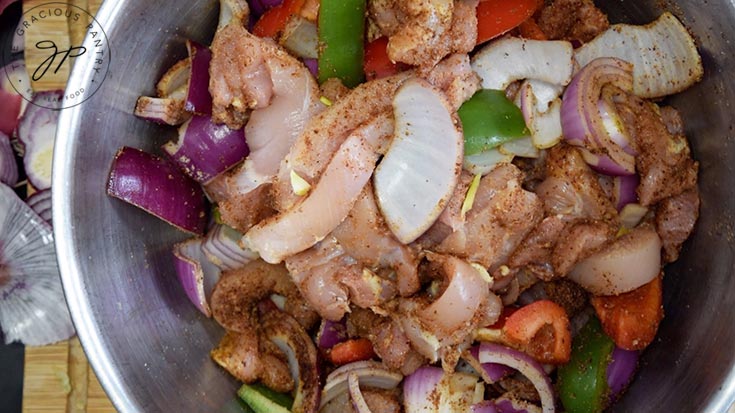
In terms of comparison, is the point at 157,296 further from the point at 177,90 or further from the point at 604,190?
the point at 604,190

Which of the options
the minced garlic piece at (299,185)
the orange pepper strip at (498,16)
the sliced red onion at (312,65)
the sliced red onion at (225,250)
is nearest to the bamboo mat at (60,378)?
the sliced red onion at (225,250)

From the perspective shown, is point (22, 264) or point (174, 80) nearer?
point (174, 80)

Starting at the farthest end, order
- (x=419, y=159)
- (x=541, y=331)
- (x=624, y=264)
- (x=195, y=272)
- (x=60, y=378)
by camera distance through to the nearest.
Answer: (x=60, y=378), (x=195, y=272), (x=541, y=331), (x=624, y=264), (x=419, y=159)

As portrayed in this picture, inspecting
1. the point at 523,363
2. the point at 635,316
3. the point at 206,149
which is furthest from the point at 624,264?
the point at 206,149

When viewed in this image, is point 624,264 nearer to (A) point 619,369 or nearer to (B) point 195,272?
(A) point 619,369

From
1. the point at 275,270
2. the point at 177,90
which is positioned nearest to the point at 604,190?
the point at 275,270

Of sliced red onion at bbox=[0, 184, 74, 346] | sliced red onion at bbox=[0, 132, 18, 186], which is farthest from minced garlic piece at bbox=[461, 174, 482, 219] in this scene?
sliced red onion at bbox=[0, 132, 18, 186]
